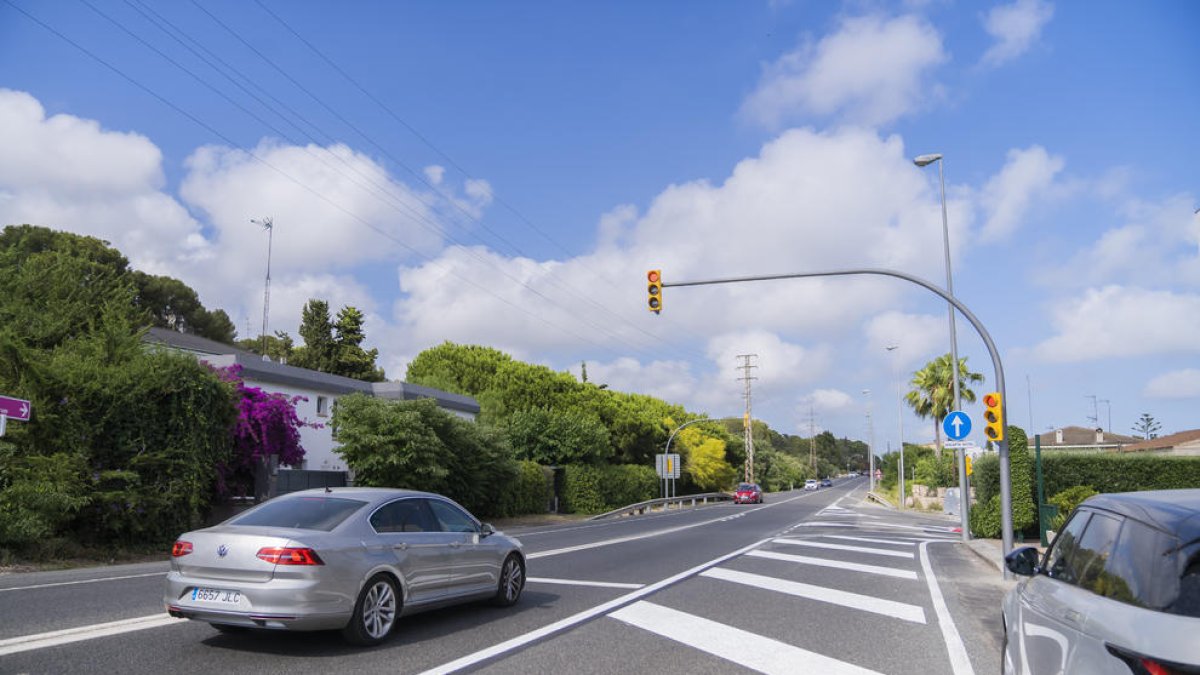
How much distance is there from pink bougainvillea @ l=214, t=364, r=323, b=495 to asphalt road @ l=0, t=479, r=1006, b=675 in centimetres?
690

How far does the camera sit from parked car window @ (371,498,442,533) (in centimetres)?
779

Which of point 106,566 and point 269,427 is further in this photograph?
point 269,427

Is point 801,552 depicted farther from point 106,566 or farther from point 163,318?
point 163,318

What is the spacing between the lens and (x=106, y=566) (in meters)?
15.3

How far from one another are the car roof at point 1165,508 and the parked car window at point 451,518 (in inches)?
245

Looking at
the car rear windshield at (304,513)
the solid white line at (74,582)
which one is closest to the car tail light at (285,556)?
the car rear windshield at (304,513)

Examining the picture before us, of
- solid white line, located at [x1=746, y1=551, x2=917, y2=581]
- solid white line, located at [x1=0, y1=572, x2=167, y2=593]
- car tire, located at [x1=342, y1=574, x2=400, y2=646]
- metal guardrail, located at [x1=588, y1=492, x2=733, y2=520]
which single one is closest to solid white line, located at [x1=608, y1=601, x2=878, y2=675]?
car tire, located at [x1=342, y1=574, x2=400, y2=646]

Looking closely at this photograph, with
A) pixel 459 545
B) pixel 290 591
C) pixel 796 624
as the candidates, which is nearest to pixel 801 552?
pixel 796 624

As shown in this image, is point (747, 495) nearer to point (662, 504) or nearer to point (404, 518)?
point (662, 504)

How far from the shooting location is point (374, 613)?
7289 mm

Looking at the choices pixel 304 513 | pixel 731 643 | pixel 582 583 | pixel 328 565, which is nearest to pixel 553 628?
→ pixel 731 643

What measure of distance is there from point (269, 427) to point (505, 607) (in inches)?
584

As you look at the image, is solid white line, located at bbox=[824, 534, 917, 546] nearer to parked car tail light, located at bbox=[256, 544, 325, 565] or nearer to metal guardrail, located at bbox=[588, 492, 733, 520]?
parked car tail light, located at bbox=[256, 544, 325, 565]

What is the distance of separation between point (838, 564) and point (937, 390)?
4282 centimetres
